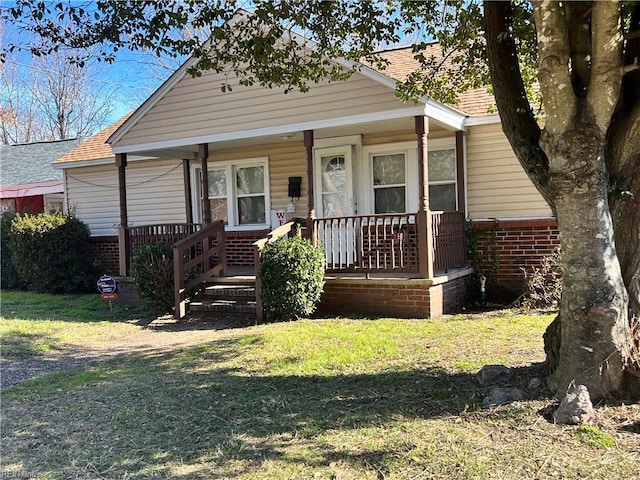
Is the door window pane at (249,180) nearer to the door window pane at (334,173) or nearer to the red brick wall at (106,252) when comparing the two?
the door window pane at (334,173)

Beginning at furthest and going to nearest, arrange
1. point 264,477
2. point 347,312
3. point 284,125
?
point 284,125, point 347,312, point 264,477

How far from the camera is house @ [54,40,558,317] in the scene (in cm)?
852

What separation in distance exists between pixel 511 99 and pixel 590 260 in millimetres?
1506

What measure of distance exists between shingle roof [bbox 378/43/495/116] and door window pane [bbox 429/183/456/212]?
1.43 m

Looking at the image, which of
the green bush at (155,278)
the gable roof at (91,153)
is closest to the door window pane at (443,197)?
the green bush at (155,278)

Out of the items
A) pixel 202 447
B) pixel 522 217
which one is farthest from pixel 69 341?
pixel 522 217

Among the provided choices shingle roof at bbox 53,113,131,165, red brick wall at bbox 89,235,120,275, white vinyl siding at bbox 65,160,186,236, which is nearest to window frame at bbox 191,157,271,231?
white vinyl siding at bbox 65,160,186,236

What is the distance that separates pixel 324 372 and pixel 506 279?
5520mm

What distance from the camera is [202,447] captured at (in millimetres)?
3631

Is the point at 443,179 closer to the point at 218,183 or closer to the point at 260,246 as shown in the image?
the point at 260,246

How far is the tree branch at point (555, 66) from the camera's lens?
3.82 m

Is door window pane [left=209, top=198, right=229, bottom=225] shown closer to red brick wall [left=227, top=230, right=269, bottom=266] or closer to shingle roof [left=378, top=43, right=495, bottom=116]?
red brick wall [left=227, top=230, right=269, bottom=266]

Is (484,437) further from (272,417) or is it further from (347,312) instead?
(347,312)

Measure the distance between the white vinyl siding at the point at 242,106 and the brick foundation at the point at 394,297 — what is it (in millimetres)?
2735
